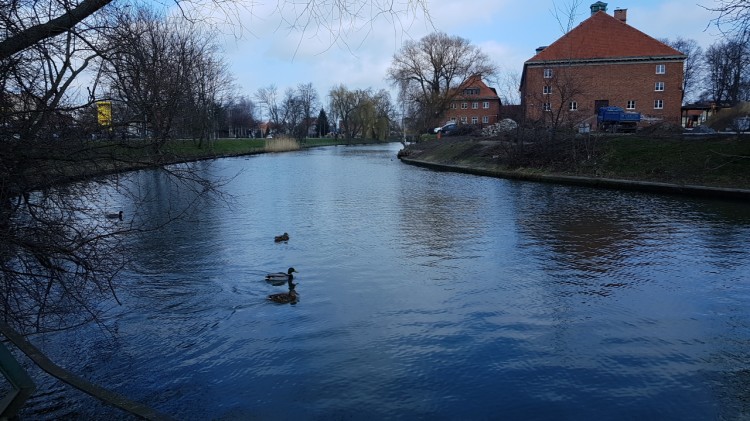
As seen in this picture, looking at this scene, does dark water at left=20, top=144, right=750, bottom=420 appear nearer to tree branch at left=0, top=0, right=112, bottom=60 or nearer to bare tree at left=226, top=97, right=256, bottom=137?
tree branch at left=0, top=0, right=112, bottom=60

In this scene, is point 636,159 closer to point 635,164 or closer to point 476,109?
point 635,164

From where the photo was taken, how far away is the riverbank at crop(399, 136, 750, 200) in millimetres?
19344

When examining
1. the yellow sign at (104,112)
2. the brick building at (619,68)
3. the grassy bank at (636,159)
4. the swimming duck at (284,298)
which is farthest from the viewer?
the brick building at (619,68)

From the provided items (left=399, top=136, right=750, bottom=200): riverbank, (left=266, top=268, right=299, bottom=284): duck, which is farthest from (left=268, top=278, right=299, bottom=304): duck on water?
(left=399, top=136, right=750, bottom=200): riverbank

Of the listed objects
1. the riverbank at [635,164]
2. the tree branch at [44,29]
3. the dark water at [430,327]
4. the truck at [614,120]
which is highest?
the truck at [614,120]

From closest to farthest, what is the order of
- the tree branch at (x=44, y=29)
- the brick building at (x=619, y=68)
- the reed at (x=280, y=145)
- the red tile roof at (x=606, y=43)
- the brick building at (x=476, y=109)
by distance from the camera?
1. the tree branch at (x=44, y=29)
2. the brick building at (x=619, y=68)
3. the red tile roof at (x=606, y=43)
4. the reed at (x=280, y=145)
5. the brick building at (x=476, y=109)

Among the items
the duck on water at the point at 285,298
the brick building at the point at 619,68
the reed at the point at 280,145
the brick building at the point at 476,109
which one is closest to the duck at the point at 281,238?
the duck on water at the point at 285,298

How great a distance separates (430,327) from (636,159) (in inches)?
818

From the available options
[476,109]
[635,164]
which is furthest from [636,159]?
[476,109]

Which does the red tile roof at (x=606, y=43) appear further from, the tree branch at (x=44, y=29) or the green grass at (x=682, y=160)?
the tree branch at (x=44, y=29)

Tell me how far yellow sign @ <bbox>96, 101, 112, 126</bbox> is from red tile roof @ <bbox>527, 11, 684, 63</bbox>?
50.0 m

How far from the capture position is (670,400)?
5.07 meters

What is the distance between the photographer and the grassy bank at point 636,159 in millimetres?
19875

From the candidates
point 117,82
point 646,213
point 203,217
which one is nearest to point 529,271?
point 117,82
